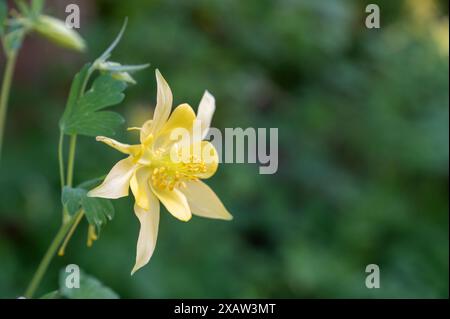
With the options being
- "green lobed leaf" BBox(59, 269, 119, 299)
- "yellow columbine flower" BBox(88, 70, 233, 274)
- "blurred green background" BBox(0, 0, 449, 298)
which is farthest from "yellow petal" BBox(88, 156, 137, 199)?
"blurred green background" BBox(0, 0, 449, 298)

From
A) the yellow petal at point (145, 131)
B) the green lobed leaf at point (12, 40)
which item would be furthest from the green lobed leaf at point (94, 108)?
the green lobed leaf at point (12, 40)

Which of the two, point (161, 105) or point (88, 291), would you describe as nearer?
point (161, 105)

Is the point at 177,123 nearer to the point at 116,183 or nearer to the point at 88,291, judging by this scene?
the point at 116,183

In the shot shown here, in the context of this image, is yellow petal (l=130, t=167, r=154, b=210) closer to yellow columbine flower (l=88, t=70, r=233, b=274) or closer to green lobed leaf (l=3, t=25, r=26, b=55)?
yellow columbine flower (l=88, t=70, r=233, b=274)

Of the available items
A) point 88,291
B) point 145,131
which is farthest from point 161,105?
point 88,291

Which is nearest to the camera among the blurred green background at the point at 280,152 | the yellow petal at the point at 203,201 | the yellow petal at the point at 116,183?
the yellow petal at the point at 116,183

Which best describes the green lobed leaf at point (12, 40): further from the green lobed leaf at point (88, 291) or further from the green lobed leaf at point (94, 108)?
the green lobed leaf at point (88, 291)
